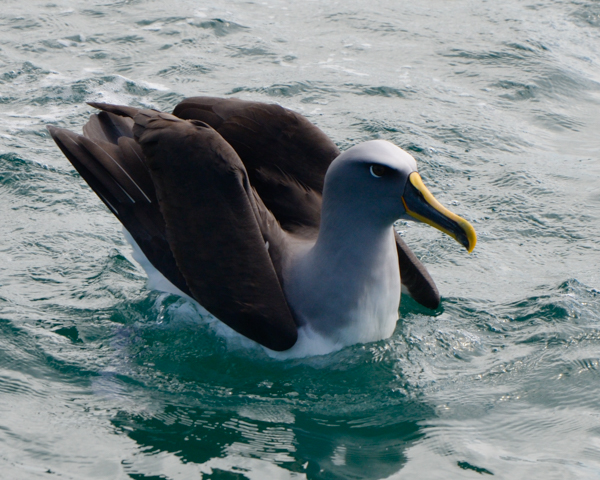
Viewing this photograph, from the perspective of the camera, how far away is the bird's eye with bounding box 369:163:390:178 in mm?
5336

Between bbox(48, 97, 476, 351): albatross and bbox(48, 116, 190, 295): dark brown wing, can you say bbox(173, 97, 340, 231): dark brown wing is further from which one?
bbox(48, 116, 190, 295): dark brown wing

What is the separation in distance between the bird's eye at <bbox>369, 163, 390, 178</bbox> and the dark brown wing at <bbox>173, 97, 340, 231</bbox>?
3.71ft

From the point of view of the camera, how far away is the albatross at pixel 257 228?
5.37m

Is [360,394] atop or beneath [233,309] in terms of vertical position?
beneath

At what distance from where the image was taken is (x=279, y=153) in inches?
253

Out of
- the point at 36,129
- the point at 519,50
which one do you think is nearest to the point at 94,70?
the point at 36,129

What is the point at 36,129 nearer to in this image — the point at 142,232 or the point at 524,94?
the point at 142,232

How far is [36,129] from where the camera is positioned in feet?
30.2

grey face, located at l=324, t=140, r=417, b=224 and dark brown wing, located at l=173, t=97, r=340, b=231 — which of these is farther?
dark brown wing, located at l=173, t=97, r=340, b=231

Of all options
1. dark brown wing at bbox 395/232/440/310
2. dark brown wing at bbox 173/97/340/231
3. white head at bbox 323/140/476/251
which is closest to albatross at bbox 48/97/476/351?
white head at bbox 323/140/476/251

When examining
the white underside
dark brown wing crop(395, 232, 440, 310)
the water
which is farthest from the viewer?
dark brown wing crop(395, 232, 440, 310)

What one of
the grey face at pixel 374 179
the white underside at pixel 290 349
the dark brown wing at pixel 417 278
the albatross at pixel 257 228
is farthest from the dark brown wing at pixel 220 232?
the dark brown wing at pixel 417 278

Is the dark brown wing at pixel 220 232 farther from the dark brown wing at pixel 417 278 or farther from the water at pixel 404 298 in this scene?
the dark brown wing at pixel 417 278

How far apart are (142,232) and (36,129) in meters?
3.82
